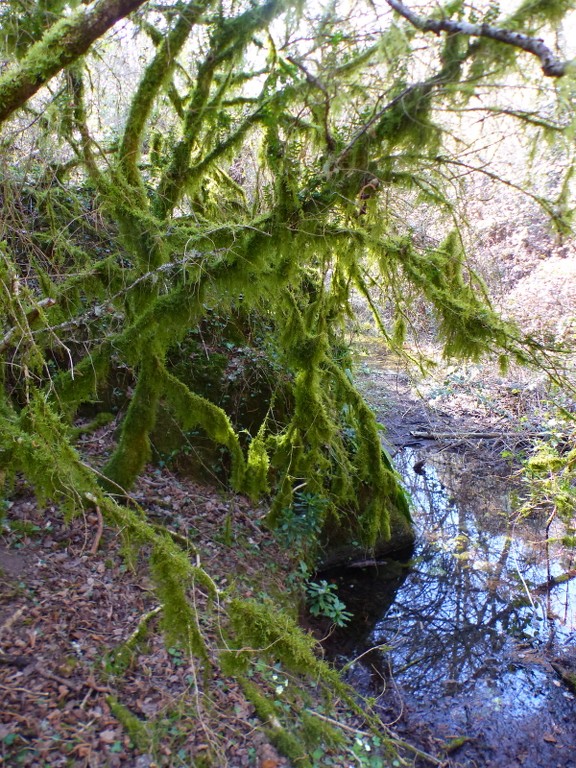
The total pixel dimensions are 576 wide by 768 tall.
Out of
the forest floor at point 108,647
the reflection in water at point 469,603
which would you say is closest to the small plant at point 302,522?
the forest floor at point 108,647

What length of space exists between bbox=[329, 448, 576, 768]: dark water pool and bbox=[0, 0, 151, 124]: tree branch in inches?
220

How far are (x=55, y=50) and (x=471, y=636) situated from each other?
6992 millimetres

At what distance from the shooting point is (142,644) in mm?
4383

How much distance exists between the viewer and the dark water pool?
16.0 feet

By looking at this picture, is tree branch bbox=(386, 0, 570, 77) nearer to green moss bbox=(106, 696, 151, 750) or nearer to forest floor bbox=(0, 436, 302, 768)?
forest floor bbox=(0, 436, 302, 768)

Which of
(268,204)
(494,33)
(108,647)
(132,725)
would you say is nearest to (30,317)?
(268,204)

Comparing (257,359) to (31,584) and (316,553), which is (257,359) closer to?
(316,553)

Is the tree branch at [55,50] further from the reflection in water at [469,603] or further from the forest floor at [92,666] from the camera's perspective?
the reflection in water at [469,603]

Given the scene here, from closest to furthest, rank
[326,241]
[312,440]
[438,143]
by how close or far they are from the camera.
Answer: [438,143] → [326,241] → [312,440]

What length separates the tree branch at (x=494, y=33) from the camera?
264 centimetres

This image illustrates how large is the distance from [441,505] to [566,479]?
9.95ft

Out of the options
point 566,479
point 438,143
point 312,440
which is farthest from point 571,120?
point 566,479

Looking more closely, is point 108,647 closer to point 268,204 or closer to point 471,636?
point 268,204

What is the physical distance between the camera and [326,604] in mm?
6207
